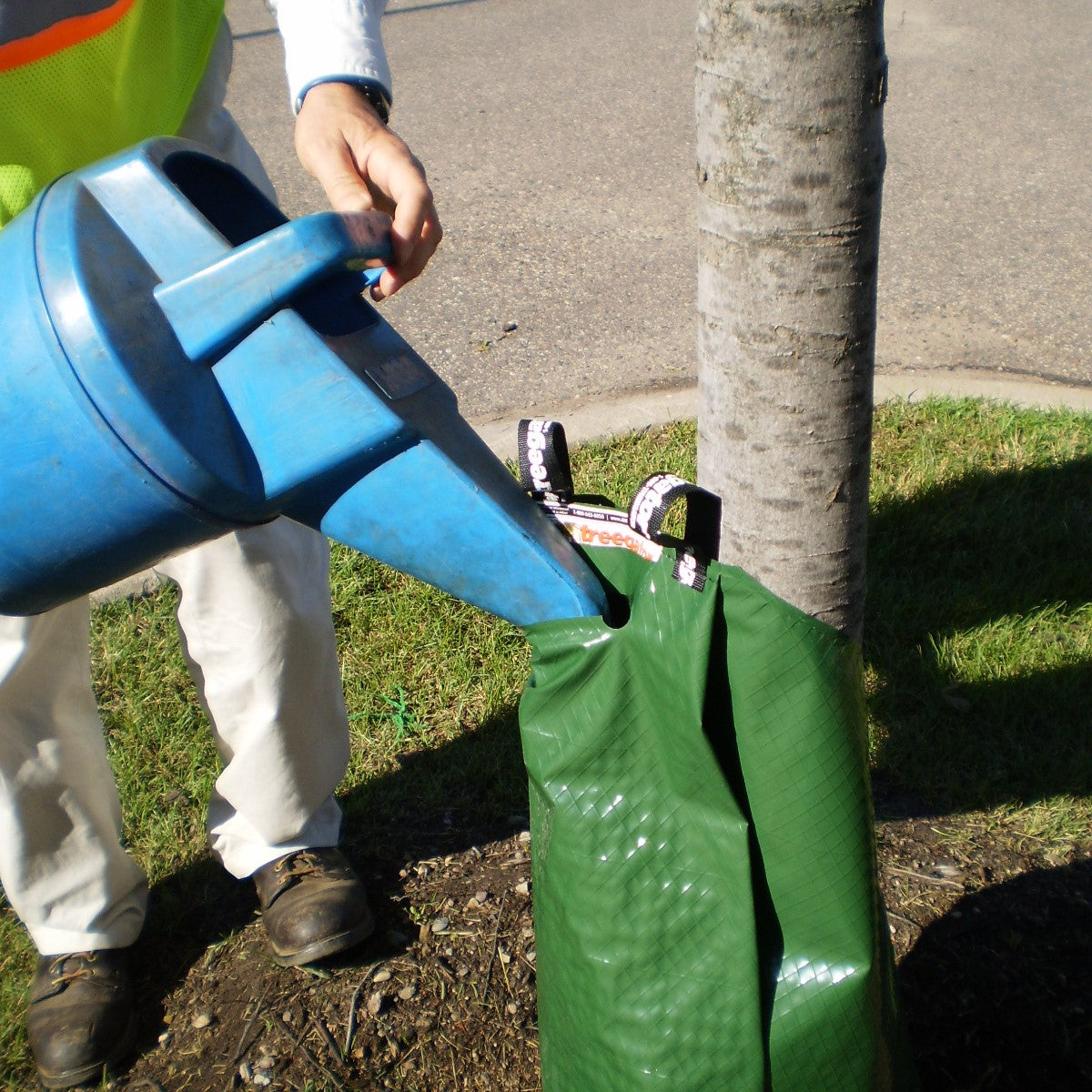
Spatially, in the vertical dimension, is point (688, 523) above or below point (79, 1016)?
above

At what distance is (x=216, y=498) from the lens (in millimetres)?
1095

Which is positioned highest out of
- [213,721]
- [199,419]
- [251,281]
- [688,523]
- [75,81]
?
[75,81]

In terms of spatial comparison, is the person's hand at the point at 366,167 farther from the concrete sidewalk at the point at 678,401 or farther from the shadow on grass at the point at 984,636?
the concrete sidewalk at the point at 678,401

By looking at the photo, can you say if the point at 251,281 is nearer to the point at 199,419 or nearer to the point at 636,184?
the point at 199,419

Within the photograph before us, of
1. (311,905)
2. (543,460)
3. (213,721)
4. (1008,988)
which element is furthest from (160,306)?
(1008,988)

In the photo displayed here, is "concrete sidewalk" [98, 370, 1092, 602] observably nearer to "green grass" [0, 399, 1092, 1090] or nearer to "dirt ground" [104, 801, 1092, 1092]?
"green grass" [0, 399, 1092, 1090]

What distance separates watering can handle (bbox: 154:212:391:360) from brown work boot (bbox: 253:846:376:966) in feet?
4.18

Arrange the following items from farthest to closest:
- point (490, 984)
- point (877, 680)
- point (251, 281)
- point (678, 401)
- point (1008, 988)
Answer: point (678, 401) → point (877, 680) → point (490, 984) → point (1008, 988) → point (251, 281)

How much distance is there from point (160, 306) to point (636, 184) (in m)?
4.87

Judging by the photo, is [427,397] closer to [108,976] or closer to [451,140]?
[108,976]

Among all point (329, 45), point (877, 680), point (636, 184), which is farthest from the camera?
point (636, 184)

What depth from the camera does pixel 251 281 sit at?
1.05 meters

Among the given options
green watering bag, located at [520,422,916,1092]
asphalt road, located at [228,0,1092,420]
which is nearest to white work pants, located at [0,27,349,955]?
green watering bag, located at [520,422,916,1092]

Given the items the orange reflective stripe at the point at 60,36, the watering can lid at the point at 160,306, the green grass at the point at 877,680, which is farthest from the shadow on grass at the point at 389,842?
the orange reflective stripe at the point at 60,36
